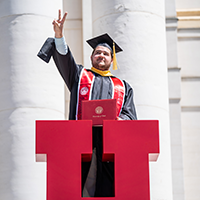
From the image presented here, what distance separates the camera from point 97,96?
545 cm

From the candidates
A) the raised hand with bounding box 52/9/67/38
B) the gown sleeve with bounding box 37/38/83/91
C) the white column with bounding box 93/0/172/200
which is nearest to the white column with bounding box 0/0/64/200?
the white column with bounding box 93/0/172/200

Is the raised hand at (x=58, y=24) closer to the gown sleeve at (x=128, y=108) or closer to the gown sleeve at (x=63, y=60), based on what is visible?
the gown sleeve at (x=63, y=60)

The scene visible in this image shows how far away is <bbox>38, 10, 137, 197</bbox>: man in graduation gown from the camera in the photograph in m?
5.13

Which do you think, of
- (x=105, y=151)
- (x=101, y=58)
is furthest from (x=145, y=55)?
(x=105, y=151)

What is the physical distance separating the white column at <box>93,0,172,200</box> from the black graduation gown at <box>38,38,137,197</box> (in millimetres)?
2080

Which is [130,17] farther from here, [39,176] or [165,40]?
[39,176]

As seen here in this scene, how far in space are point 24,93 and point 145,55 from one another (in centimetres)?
184

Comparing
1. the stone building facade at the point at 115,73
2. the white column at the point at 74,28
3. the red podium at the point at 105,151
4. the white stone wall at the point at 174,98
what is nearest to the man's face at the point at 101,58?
the red podium at the point at 105,151

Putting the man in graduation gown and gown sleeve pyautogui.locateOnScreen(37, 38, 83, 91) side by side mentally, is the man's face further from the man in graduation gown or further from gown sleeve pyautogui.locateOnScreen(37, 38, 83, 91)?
gown sleeve pyautogui.locateOnScreen(37, 38, 83, 91)

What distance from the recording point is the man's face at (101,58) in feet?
18.6

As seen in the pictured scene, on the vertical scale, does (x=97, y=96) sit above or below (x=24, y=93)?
below

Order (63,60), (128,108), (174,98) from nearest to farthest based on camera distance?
(63,60)
(128,108)
(174,98)

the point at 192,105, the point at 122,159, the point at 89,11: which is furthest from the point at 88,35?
the point at 122,159

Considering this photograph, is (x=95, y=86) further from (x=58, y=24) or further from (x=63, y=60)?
(x=58, y=24)
